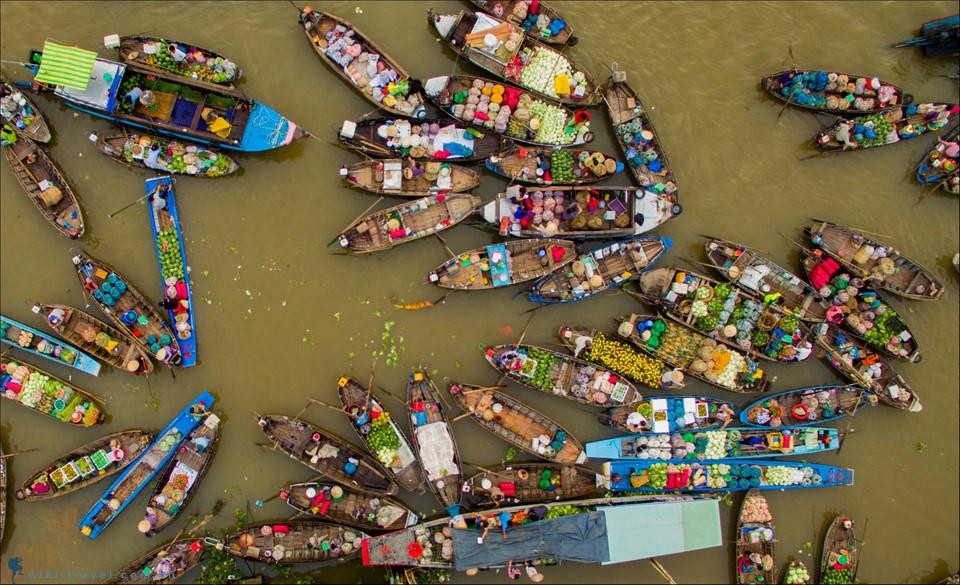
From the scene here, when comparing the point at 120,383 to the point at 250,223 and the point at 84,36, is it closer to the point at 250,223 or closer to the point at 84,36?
the point at 250,223

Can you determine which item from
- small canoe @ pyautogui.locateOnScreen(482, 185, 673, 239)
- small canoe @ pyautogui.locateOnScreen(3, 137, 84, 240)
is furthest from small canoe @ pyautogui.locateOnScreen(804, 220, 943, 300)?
small canoe @ pyautogui.locateOnScreen(3, 137, 84, 240)

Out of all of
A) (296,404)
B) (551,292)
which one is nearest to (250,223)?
(296,404)

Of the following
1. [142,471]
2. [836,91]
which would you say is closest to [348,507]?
[142,471]

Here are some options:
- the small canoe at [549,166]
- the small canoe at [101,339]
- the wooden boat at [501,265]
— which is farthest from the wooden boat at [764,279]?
the small canoe at [101,339]

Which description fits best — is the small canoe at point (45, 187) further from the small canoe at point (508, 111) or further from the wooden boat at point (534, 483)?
the wooden boat at point (534, 483)

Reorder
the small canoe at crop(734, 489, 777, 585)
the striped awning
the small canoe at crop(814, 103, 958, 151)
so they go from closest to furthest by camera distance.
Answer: the striped awning → the small canoe at crop(734, 489, 777, 585) → the small canoe at crop(814, 103, 958, 151)

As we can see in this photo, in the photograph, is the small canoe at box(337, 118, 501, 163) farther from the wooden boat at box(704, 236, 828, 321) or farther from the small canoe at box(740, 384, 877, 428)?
the small canoe at box(740, 384, 877, 428)
